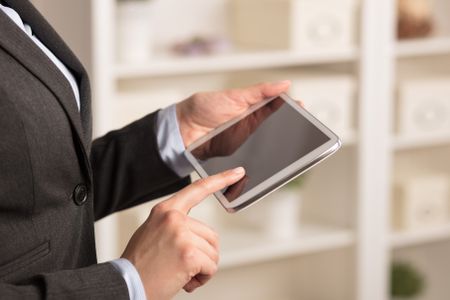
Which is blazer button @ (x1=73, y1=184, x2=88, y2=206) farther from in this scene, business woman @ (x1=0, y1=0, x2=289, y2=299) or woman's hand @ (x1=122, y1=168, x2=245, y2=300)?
woman's hand @ (x1=122, y1=168, x2=245, y2=300)

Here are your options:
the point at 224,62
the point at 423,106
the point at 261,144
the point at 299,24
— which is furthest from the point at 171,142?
the point at 423,106

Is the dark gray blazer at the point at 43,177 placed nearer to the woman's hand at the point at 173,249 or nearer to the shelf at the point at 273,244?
the woman's hand at the point at 173,249

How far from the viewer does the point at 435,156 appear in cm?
323

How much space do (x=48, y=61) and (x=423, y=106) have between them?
6.20 feet

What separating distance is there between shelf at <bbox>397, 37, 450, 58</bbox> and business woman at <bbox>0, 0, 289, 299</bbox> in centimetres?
169

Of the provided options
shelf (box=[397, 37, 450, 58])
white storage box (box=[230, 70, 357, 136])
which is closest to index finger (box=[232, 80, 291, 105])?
white storage box (box=[230, 70, 357, 136])

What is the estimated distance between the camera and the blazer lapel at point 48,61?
1.17 meters

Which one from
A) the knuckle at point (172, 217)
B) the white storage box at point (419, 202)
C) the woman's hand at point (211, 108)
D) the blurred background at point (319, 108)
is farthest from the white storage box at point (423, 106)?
the knuckle at point (172, 217)

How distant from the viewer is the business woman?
3.72ft

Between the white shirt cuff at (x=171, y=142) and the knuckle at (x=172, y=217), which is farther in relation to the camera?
the white shirt cuff at (x=171, y=142)

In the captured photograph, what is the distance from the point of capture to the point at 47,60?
47.9 inches

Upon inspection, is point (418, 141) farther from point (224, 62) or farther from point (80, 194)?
point (80, 194)

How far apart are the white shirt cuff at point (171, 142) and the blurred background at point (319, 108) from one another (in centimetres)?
90

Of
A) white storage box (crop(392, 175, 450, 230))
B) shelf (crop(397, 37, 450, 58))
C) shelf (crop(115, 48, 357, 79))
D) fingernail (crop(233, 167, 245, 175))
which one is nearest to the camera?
fingernail (crop(233, 167, 245, 175))
